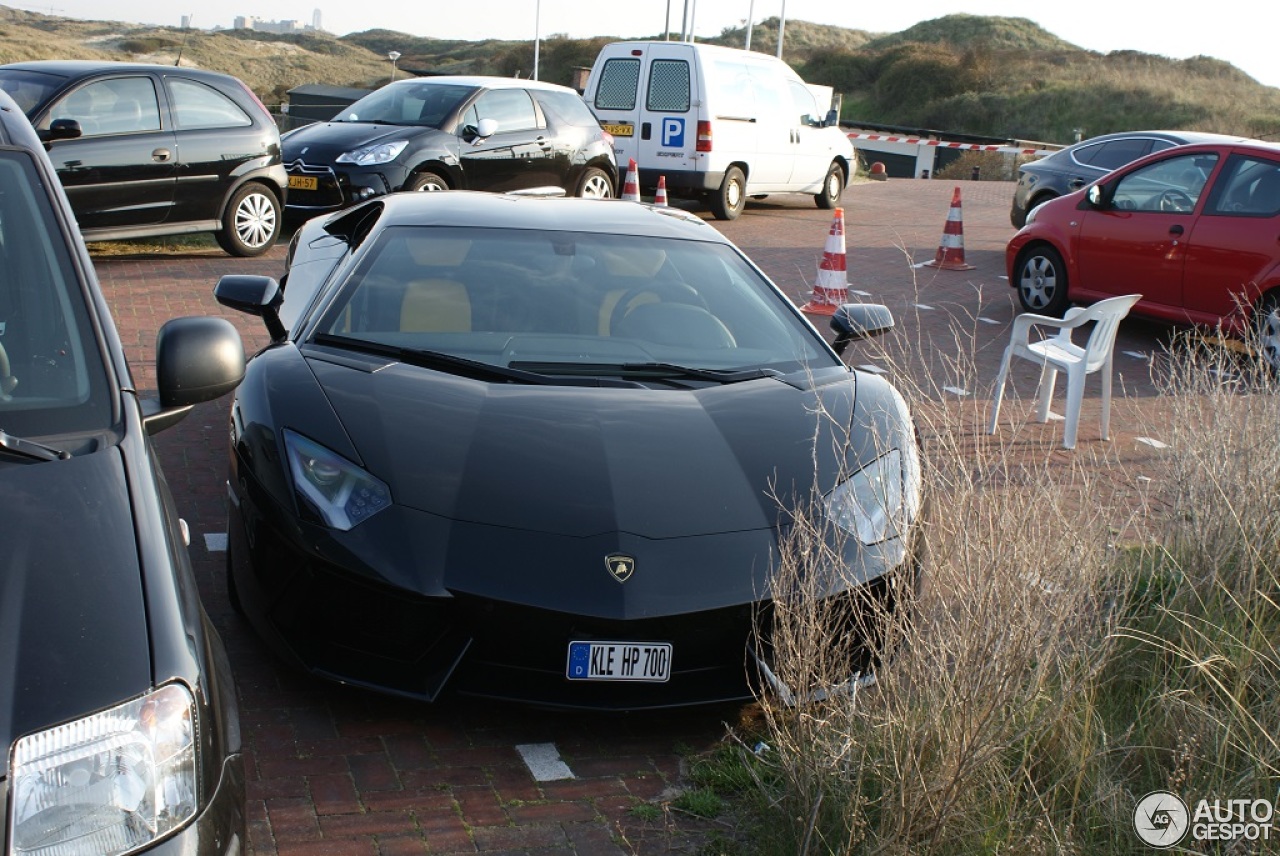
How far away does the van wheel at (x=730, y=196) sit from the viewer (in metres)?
17.2

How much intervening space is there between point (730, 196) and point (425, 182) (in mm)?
5262

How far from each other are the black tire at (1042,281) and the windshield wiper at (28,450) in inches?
395

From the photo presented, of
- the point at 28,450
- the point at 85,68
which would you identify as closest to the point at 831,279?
the point at 85,68

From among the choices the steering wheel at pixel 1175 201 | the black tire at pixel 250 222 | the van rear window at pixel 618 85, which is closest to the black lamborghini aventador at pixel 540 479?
the steering wheel at pixel 1175 201

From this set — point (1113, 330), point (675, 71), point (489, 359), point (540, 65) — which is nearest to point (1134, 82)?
point (540, 65)

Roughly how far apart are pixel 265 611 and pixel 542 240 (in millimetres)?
2098

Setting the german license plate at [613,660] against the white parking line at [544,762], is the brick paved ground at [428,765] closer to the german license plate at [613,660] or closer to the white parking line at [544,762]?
the white parking line at [544,762]

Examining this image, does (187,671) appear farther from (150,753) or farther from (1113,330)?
(1113,330)

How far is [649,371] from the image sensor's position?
4.75 metres

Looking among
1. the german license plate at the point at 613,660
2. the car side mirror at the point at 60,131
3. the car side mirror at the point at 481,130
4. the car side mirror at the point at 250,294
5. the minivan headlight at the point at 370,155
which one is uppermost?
the car side mirror at the point at 481,130

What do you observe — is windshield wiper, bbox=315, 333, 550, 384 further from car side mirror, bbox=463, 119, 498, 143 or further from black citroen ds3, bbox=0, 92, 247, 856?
car side mirror, bbox=463, 119, 498, 143

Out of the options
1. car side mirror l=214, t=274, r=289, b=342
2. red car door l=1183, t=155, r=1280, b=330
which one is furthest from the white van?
car side mirror l=214, t=274, r=289, b=342

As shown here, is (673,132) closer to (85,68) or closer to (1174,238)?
(85,68)

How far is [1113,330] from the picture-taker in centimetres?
760
